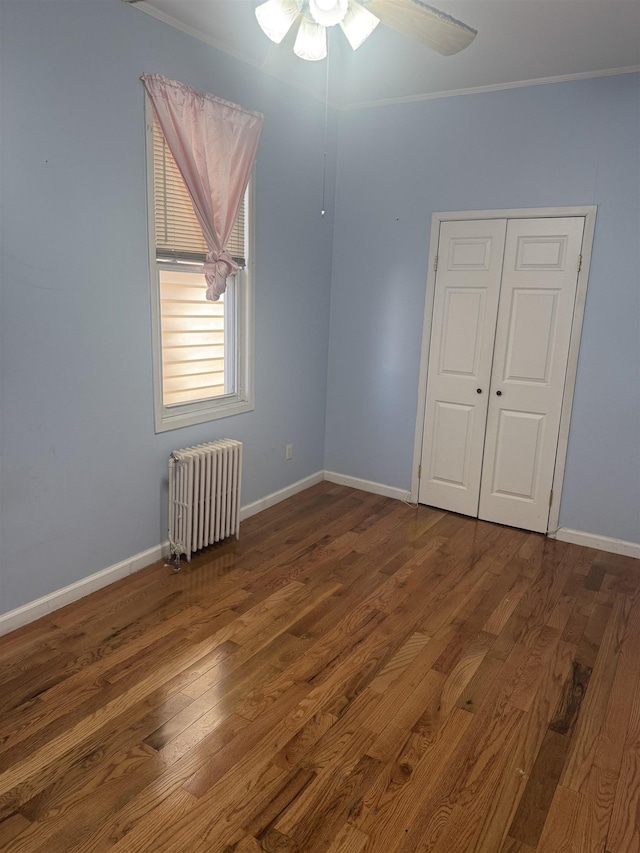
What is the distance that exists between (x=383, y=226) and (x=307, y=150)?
0.76 metres

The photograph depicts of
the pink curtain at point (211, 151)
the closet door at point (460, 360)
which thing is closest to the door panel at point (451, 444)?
the closet door at point (460, 360)

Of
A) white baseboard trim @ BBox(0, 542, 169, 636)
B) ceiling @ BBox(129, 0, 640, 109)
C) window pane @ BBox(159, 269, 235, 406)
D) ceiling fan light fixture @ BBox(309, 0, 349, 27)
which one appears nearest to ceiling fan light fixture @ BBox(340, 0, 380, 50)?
ceiling fan light fixture @ BBox(309, 0, 349, 27)

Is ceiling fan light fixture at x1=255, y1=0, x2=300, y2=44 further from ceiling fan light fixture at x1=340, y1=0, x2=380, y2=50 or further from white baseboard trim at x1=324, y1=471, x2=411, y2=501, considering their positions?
white baseboard trim at x1=324, y1=471, x2=411, y2=501

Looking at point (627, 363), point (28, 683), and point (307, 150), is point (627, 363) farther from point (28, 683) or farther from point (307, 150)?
point (28, 683)

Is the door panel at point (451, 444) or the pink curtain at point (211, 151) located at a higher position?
the pink curtain at point (211, 151)

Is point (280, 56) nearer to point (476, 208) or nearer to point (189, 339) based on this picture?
point (476, 208)

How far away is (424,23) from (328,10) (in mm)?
378

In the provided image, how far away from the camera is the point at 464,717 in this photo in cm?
A: 226

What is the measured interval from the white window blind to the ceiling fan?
45.1 inches

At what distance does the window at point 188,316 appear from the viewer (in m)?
3.08

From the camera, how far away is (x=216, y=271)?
332 cm

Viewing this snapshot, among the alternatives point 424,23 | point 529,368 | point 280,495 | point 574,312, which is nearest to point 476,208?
point 574,312

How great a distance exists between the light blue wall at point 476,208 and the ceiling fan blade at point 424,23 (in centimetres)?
167

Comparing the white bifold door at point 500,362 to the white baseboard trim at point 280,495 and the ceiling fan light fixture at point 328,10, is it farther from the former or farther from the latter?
the ceiling fan light fixture at point 328,10
